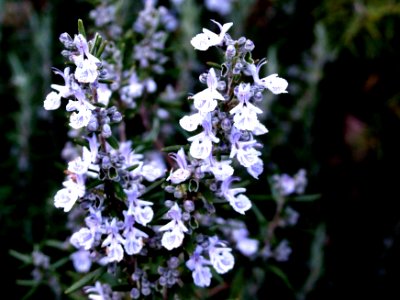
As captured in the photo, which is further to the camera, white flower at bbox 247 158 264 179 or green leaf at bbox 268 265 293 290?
green leaf at bbox 268 265 293 290

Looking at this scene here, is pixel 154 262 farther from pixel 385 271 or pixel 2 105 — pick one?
pixel 2 105

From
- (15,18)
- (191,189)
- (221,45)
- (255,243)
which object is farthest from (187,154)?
(15,18)

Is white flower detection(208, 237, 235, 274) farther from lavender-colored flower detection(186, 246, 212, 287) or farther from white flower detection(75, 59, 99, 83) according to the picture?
white flower detection(75, 59, 99, 83)

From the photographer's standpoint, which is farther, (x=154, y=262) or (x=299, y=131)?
(x=299, y=131)

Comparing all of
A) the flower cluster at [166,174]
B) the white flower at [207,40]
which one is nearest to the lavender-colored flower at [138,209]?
the flower cluster at [166,174]

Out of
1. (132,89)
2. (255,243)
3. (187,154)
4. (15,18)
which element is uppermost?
(15,18)

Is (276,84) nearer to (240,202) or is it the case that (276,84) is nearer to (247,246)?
(240,202)

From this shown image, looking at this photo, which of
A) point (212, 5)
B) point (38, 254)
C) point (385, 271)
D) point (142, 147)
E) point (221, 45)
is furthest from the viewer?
point (212, 5)

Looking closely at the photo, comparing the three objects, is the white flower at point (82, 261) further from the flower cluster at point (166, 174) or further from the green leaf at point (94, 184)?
the green leaf at point (94, 184)

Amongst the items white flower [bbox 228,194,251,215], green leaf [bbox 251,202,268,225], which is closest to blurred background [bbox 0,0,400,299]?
green leaf [bbox 251,202,268,225]
